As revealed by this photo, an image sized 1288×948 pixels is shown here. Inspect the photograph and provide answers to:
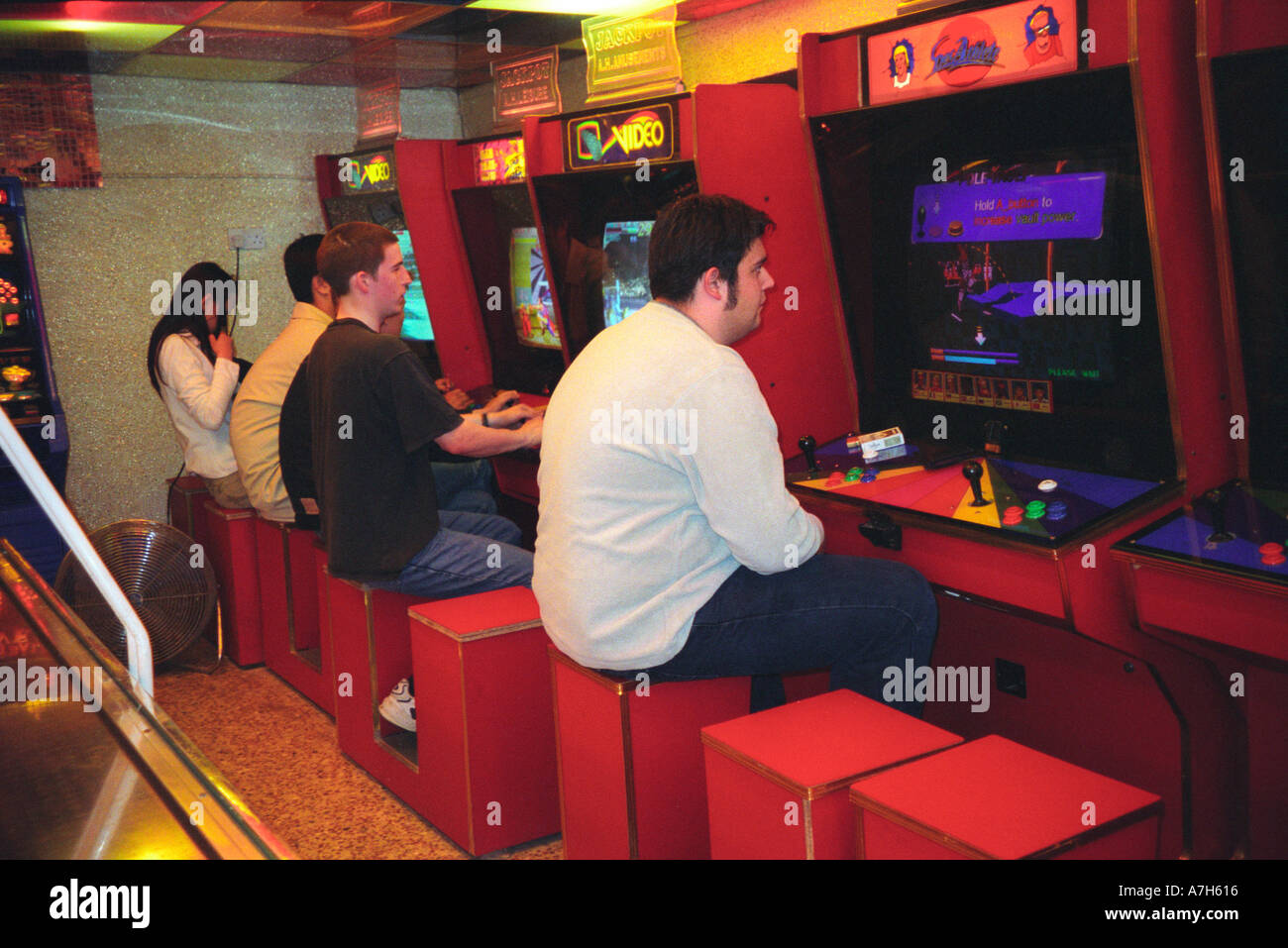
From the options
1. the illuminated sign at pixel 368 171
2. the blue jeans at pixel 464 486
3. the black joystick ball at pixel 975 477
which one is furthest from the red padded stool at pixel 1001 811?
the illuminated sign at pixel 368 171

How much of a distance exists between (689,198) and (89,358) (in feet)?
12.8

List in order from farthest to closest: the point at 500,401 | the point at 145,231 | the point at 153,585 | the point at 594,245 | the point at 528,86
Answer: the point at 145,231 < the point at 153,585 < the point at 528,86 < the point at 594,245 < the point at 500,401

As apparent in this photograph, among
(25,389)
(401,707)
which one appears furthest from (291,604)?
(25,389)

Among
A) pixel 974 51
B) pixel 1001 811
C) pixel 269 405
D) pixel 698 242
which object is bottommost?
pixel 1001 811

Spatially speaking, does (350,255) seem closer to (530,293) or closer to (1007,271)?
(530,293)

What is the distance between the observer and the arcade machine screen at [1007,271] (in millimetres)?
2246

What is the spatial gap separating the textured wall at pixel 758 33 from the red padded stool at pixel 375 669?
6.23 ft

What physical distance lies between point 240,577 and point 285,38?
2.14m

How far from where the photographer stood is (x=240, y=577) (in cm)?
435

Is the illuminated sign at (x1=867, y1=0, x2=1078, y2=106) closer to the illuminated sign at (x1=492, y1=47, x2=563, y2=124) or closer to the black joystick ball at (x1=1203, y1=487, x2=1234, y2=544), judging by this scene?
the black joystick ball at (x1=1203, y1=487, x2=1234, y2=544)

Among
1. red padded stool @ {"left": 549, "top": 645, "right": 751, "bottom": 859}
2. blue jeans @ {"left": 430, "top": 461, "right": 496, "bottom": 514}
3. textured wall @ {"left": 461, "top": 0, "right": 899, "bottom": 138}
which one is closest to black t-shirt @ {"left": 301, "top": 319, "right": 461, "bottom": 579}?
red padded stool @ {"left": 549, "top": 645, "right": 751, "bottom": 859}

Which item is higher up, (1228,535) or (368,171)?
(368,171)

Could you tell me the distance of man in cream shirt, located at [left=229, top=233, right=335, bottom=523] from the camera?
387 cm

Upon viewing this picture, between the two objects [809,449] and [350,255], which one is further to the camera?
[350,255]
